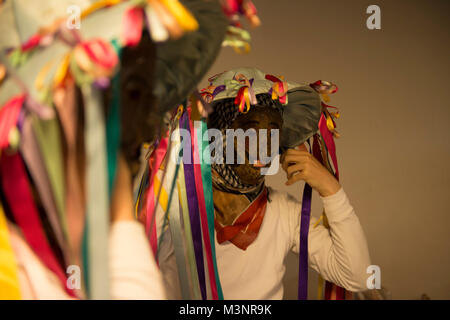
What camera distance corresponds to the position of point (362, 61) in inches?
52.3

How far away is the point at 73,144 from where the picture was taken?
355 mm

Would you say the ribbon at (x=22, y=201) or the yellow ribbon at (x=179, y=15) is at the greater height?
the yellow ribbon at (x=179, y=15)

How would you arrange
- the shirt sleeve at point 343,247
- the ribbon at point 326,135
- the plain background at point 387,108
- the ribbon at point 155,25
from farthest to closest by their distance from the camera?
the plain background at point 387,108 < the ribbon at point 326,135 < the shirt sleeve at point 343,247 < the ribbon at point 155,25

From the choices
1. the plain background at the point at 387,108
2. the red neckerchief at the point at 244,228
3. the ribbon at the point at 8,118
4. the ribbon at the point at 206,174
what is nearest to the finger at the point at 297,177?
the red neckerchief at the point at 244,228

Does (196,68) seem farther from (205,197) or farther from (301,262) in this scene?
(301,262)

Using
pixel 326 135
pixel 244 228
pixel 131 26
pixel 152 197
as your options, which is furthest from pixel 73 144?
pixel 326 135

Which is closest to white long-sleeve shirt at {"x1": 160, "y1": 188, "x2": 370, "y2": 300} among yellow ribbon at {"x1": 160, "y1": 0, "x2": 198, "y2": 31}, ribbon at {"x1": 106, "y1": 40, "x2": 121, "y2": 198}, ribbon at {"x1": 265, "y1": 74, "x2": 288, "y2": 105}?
ribbon at {"x1": 265, "y1": 74, "x2": 288, "y2": 105}

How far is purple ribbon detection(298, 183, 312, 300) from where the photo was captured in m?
0.83

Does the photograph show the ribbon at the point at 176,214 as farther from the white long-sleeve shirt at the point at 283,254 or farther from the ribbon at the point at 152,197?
the white long-sleeve shirt at the point at 283,254

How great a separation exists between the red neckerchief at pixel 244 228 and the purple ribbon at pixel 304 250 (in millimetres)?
103

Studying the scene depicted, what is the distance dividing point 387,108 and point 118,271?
1.28m

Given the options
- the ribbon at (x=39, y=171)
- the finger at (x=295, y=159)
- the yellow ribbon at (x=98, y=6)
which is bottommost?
the finger at (x=295, y=159)

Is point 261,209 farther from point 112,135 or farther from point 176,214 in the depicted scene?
point 112,135

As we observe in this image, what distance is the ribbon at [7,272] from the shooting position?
352 millimetres
